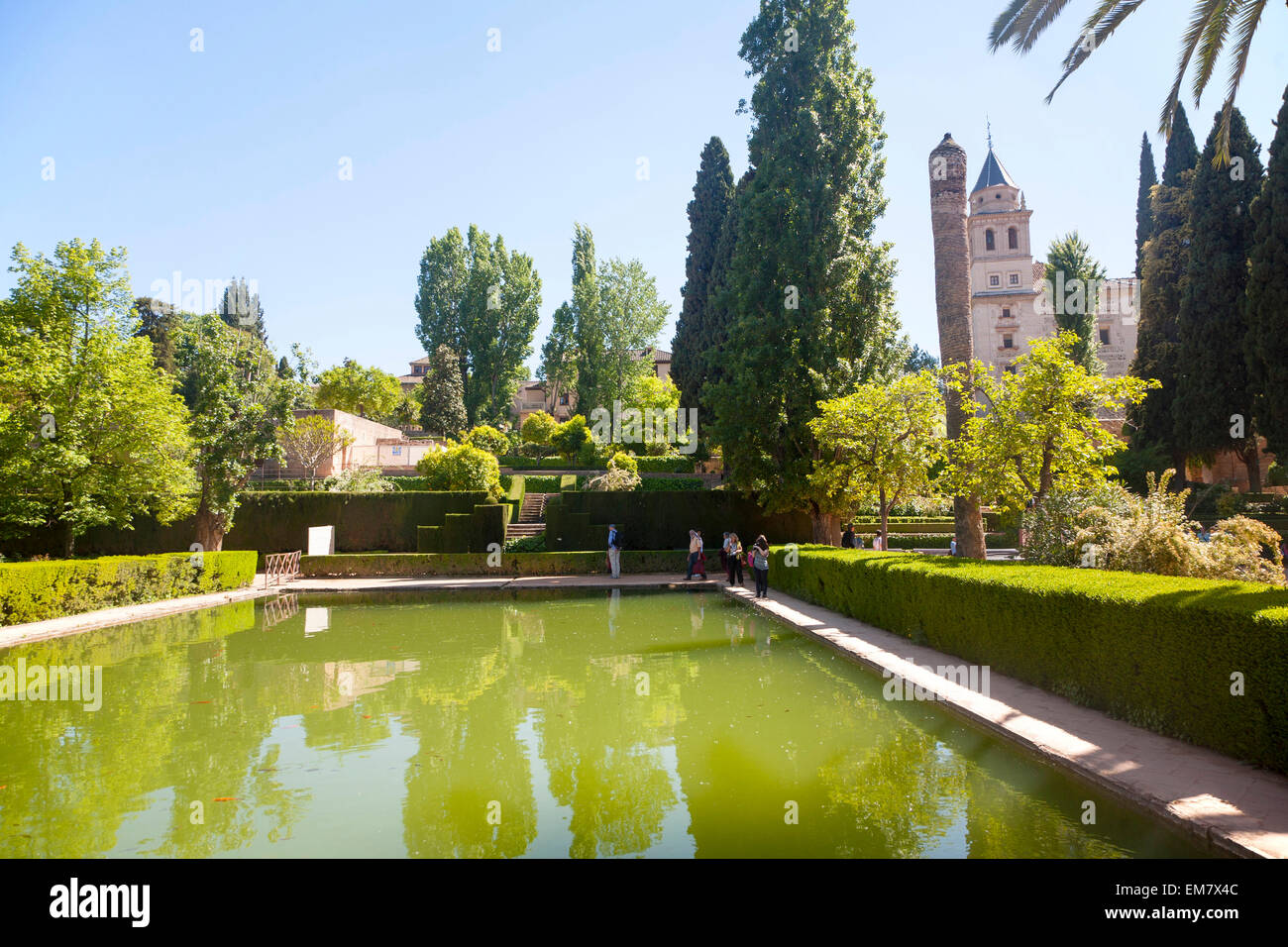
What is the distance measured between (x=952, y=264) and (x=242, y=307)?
6842 centimetres

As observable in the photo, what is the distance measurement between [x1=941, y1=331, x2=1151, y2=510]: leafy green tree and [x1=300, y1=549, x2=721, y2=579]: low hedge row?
1200 centimetres

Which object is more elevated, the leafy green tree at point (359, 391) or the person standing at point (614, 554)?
the leafy green tree at point (359, 391)

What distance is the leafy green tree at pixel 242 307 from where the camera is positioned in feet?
218

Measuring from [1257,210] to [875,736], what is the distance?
25939mm

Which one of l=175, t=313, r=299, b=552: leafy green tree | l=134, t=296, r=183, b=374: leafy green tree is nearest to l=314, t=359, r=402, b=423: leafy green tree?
l=134, t=296, r=183, b=374: leafy green tree

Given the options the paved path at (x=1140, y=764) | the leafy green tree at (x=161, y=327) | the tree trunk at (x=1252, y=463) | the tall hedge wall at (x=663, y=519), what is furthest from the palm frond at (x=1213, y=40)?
the leafy green tree at (x=161, y=327)

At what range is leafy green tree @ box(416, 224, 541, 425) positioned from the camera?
2110 inches

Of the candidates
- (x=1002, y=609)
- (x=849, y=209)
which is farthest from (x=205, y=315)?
(x=1002, y=609)

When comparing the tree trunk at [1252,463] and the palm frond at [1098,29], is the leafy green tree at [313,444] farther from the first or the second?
A: the tree trunk at [1252,463]

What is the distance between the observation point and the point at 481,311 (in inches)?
2104

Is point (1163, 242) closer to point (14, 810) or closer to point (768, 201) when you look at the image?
point (768, 201)

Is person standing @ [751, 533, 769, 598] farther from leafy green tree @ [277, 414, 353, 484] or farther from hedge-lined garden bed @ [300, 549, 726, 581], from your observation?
leafy green tree @ [277, 414, 353, 484]

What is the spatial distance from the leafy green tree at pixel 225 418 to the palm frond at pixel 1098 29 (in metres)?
23.4

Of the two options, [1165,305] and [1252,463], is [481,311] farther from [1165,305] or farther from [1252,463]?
[1252,463]
